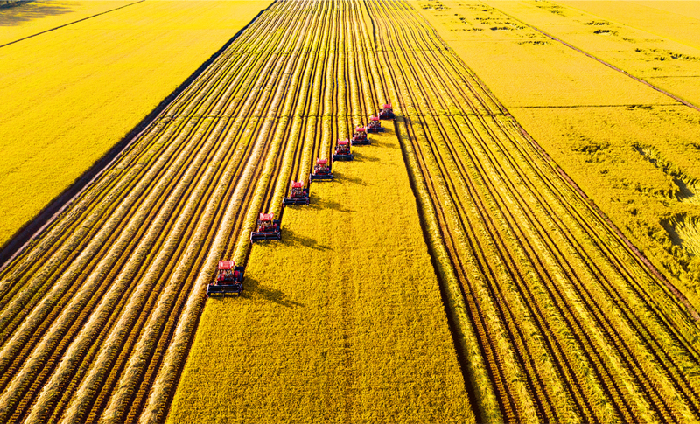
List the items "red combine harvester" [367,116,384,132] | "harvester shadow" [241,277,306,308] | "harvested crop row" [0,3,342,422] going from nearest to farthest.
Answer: "harvested crop row" [0,3,342,422], "harvester shadow" [241,277,306,308], "red combine harvester" [367,116,384,132]

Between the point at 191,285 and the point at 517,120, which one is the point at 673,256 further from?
the point at 191,285

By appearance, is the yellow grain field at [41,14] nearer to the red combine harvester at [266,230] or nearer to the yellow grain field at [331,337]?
the red combine harvester at [266,230]

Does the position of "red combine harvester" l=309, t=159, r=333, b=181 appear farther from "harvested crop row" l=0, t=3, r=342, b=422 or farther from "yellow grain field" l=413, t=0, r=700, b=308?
"yellow grain field" l=413, t=0, r=700, b=308

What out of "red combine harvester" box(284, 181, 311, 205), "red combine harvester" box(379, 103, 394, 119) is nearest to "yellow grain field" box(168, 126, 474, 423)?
"red combine harvester" box(284, 181, 311, 205)

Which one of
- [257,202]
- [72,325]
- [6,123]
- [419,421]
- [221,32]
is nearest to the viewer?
[419,421]

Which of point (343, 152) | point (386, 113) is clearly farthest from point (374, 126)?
point (343, 152)

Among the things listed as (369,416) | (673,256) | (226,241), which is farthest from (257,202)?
(673,256)

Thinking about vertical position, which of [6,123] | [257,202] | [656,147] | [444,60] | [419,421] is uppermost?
[444,60]

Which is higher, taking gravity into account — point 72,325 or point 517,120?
point 517,120
